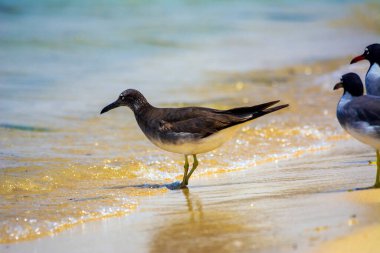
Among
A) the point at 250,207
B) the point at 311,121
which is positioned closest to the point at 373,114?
the point at 250,207

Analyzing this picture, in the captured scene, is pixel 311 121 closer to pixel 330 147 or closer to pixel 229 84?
pixel 330 147

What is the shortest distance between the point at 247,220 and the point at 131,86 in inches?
307

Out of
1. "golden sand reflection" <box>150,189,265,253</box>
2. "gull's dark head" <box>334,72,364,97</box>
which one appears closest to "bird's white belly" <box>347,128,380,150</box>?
"gull's dark head" <box>334,72,364,97</box>

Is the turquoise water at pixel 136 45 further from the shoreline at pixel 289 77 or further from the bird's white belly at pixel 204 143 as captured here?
the bird's white belly at pixel 204 143

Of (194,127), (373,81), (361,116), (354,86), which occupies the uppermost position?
(354,86)

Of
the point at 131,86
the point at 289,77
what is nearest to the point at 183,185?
the point at 131,86

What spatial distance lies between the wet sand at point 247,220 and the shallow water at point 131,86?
1.07 feet

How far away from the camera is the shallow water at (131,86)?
7172mm

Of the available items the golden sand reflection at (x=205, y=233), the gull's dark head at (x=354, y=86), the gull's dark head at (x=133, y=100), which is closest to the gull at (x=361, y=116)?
the gull's dark head at (x=354, y=86)

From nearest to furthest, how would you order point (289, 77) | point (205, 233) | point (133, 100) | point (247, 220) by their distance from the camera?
point (205, 233)
point (247, 220)
point (133, 100)
point (289, 77)

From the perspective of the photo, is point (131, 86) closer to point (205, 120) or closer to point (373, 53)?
point (373, 53)

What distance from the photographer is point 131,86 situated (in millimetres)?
13062

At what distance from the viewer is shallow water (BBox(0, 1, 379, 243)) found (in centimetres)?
717

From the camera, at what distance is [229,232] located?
5.20 m
